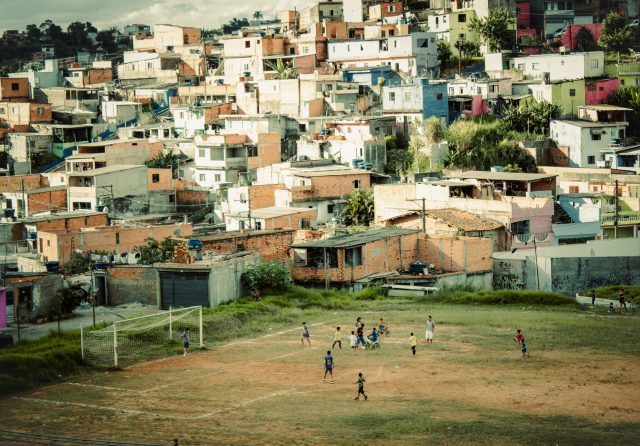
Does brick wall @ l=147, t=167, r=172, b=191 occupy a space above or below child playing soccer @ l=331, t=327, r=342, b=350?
above

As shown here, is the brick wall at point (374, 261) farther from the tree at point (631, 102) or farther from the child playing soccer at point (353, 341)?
the tree at point (631, 102)

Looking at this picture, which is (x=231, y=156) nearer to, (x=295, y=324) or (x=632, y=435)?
(x=295, y=324)

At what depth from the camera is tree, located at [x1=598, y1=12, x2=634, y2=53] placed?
66.6 metres

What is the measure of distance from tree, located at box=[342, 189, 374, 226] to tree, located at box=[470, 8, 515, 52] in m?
22.0

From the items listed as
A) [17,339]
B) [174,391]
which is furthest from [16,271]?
[174,391]

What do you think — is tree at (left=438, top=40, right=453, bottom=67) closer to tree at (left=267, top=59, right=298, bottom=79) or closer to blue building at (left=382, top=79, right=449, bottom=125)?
tree at (left=267, top=59, right=298, bottom=79)

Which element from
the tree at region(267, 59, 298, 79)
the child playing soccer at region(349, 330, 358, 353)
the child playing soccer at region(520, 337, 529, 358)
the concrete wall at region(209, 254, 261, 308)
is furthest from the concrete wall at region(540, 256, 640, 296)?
the tree at region(267, 59, 298, 79)

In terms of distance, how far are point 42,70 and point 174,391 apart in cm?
5082

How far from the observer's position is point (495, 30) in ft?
212

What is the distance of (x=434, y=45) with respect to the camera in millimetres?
62500

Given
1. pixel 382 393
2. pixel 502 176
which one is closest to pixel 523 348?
pixel 382 393

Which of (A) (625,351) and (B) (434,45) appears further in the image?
(B) (434,45)

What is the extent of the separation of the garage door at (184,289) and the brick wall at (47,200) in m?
16.1

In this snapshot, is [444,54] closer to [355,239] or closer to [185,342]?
[355,239]
